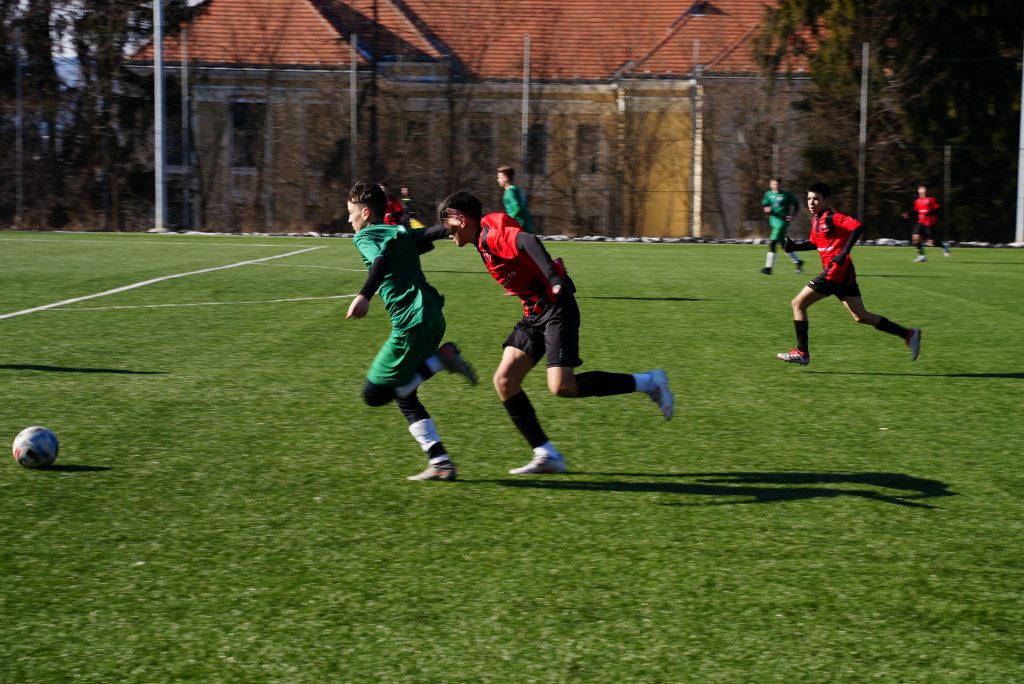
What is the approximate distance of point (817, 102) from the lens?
114 ft

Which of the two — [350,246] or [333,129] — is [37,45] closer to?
[333,129]

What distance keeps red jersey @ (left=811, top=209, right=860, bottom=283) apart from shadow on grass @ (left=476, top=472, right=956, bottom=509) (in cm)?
463

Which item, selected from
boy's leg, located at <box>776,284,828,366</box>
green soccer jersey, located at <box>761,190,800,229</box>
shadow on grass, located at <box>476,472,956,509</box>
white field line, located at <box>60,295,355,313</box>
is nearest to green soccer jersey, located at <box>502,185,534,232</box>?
white field line, located at <box>60,295,355,313</box>

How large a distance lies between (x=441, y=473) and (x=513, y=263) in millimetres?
1168

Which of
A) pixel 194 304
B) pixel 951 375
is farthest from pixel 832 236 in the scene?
pixel 194 304

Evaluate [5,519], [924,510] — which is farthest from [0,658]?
[924,510]

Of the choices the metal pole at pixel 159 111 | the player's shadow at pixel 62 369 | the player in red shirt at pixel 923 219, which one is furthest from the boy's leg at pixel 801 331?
the metal pole at pixel 159 111

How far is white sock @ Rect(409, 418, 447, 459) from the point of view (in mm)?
6191

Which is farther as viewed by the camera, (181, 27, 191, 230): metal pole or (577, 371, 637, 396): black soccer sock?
(181, 27, 191, 230): metal pole

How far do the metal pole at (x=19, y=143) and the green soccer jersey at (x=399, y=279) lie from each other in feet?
109

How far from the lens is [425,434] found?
245 inches

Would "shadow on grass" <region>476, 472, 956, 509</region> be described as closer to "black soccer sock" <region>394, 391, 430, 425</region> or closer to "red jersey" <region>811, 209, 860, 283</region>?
"black soccer sock" <region>394, 391, 430, 425</region>

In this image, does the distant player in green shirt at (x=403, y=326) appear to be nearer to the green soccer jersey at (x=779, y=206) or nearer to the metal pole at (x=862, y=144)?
the green soccer jersey at (x=779, y=206)

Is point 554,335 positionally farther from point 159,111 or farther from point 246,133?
point 246,133
